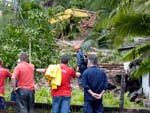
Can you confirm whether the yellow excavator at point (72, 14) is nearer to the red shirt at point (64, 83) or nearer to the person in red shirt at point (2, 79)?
the person in red shirt at point (2, 79)

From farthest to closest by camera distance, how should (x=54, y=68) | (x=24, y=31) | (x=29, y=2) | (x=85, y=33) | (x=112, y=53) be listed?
(x=85, y=33), (x=112, y=53), (x=29, y=2), (x=24, y=31), (x=54, y=68)

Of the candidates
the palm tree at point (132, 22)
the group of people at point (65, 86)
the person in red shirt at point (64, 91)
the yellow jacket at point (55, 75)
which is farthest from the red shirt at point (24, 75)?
the palm tree at point (132, 22)

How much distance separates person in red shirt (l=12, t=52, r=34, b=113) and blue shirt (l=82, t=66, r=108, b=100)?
1321mm

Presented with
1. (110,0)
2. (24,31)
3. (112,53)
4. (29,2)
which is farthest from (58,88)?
(112,53)

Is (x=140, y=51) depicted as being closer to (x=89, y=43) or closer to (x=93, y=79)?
(x=93, y=79)

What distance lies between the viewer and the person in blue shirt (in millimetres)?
10133

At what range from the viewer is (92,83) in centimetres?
1020

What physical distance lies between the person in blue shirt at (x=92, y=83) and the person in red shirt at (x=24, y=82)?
1.32 m

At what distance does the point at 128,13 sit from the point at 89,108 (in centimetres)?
273

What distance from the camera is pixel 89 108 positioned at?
1033 cm

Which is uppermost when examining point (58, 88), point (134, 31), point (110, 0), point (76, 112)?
point (110, 0)

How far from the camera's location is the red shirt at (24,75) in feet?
34.3

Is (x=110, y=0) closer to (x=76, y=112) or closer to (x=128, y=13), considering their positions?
(x=128, y=13)

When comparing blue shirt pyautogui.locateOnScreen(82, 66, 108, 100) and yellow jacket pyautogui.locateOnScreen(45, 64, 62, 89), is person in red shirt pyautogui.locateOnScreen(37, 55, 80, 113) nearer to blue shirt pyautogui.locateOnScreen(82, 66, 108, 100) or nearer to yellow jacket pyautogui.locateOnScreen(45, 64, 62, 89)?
yellow jacket pyautogui.locateOnScreen(45, 64, 62, 89)
